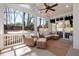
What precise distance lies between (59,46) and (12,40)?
109cm

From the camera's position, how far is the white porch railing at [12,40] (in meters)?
2.62

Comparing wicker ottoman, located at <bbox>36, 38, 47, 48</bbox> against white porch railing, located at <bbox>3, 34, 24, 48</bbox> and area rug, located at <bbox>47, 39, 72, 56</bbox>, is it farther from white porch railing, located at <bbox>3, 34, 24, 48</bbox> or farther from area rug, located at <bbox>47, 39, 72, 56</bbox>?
white porch railing, located at <bbox>3, 34, 24, 48</bbox>

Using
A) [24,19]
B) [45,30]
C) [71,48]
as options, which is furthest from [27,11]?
[71,48]

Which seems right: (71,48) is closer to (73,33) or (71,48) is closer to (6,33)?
(73,33)

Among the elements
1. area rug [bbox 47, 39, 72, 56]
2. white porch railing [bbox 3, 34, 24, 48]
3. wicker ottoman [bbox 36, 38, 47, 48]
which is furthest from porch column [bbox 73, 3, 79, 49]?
white porch railing [bbox 3, 34, 24, 48]

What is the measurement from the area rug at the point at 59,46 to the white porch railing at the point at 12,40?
661mm

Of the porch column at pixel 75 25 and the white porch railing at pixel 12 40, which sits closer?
the porch column at pixel 75 25

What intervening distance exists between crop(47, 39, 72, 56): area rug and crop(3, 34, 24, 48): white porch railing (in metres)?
0.66

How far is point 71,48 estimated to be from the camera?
8.29 ft

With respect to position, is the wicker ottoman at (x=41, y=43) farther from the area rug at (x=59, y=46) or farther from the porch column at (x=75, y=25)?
the porch column at (x=75, y=25)

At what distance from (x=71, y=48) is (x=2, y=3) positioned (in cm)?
182

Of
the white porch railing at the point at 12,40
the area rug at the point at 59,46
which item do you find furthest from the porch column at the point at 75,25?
the white porch railing at the point at 12,40

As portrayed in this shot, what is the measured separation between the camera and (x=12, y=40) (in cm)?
267

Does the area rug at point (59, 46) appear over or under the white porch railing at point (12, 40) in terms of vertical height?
under
